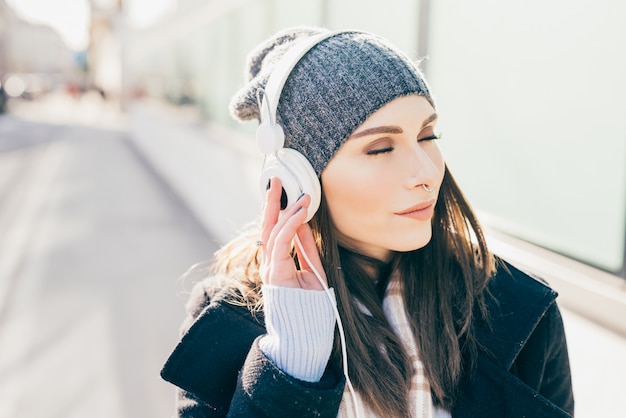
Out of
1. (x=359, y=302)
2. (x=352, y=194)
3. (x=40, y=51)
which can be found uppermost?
(x=352, y=194)

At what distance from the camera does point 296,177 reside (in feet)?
5.18

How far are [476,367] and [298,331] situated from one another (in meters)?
0.48

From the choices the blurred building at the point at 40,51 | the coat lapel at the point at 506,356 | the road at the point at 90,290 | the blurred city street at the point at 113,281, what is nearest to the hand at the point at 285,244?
the coat lapel at the point at 506,356

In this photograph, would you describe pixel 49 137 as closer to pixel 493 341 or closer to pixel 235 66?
pixel 235 66

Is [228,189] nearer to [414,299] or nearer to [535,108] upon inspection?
[535,108]

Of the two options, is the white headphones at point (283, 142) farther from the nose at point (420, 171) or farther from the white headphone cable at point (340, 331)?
the nose at point (420, 171)

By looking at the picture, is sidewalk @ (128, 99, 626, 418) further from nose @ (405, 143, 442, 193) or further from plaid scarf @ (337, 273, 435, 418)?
nose @ (405, 143, 442, 193)

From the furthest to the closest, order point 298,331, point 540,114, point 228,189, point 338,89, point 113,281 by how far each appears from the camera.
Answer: point 228,189
point 113,281
point 540,114
point 338,89
point 298,331

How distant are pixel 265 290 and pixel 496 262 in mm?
691

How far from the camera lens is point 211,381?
1.55 metres

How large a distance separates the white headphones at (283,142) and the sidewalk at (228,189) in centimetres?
127

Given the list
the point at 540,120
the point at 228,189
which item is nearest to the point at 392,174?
the point at 540,120

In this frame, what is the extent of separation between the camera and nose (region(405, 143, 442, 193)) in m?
1.50

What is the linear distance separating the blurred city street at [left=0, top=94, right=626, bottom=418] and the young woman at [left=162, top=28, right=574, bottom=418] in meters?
0.76
